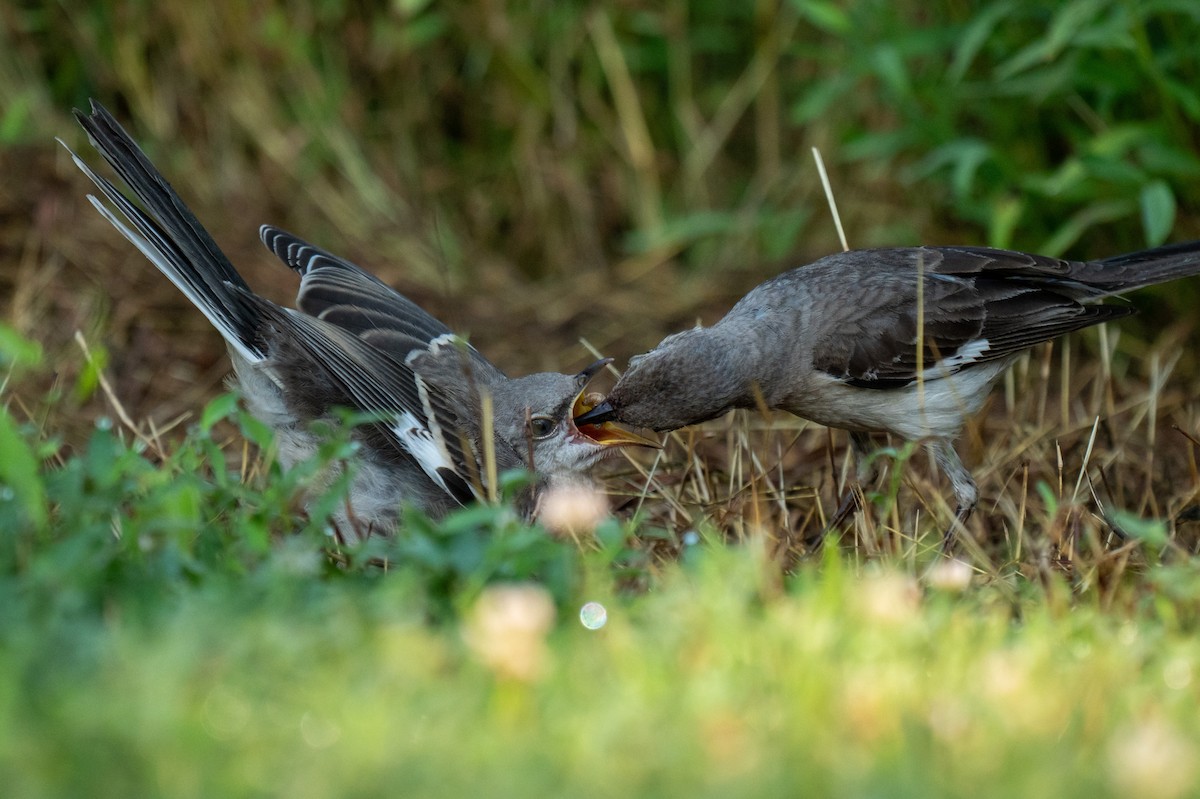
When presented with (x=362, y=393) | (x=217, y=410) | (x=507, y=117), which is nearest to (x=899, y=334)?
(x=362, y=393)

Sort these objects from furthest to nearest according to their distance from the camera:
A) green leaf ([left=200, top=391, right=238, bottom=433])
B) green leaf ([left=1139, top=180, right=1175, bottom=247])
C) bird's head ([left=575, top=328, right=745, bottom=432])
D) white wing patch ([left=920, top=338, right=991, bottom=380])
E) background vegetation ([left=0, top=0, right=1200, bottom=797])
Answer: green leaf ([left=1139, top=180, right=1175, bottom=247]) < white wing patch ([left=920, top=338, right=991, bottom=380]) < bird's head ([left=575, top=328, right=745, bottom=432]) < green leaf ([left=200, top=391, right=238, bottom=433]) < background vegetation ([left=0, top=0, right=1200, bottom=797])

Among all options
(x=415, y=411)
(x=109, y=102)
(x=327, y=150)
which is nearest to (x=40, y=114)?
(x=109, y=102)

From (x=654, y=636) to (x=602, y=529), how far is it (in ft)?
1.41

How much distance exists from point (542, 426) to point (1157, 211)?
243 cm

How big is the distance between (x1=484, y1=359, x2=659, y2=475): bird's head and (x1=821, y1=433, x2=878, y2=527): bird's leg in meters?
0.66

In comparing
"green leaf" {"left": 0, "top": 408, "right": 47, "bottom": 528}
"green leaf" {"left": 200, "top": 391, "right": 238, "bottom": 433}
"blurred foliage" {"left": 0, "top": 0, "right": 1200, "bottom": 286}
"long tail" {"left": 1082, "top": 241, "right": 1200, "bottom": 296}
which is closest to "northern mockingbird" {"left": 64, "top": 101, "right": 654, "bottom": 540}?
"green leaf" {"left": 200, "top": 391, "right": 238, "bottom": 433}

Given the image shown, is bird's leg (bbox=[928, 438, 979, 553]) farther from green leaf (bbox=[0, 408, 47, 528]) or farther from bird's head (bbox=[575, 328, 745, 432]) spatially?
green leaf (bbox=[0, 408, 47, 528])

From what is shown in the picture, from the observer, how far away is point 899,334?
15.8ft

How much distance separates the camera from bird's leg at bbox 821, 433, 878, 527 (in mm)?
4051

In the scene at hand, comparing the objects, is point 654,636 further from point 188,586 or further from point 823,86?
point 823,86

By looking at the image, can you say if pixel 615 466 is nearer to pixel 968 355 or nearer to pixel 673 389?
pixel 673 389

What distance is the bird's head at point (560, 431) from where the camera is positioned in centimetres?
455

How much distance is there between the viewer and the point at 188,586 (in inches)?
113

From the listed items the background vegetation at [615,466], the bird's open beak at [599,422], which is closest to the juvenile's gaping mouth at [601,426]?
the bird's open beak at [599,422]
